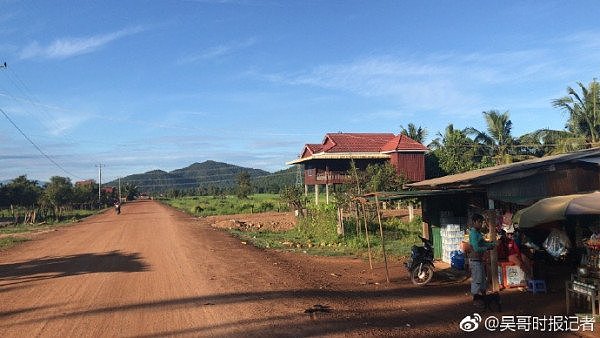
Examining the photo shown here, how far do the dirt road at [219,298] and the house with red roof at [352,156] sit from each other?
80.9ft

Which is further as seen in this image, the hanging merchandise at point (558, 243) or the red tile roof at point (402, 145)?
the red tile roof at point (402, 145)

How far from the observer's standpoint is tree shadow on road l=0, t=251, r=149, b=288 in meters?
12.9

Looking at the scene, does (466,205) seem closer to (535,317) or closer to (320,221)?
(535,317)

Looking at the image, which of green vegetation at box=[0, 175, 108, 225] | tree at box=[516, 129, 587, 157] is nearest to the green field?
tree at box=[516, 129, 587, 157]

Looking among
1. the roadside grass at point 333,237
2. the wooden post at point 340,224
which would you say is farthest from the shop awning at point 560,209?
the wooden post at point 340,224

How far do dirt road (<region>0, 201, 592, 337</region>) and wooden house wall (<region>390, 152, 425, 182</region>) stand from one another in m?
25.8

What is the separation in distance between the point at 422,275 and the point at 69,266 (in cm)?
987

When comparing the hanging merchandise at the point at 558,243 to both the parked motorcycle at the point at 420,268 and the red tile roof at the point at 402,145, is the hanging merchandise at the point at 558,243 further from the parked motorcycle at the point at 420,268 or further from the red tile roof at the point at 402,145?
the red tile roof at the point at 402,145

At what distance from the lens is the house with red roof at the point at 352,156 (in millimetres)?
40156

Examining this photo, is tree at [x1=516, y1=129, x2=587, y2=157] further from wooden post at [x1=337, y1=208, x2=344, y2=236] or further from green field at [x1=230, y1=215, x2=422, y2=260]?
wooden post at [x1=337, y1=208, x2=344, y2=236]

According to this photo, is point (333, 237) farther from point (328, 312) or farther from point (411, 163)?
point (411, 163)

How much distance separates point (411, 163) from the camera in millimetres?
40562

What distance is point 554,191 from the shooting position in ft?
35.6

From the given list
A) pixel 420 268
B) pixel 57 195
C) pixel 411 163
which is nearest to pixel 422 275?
pixel 420 268
